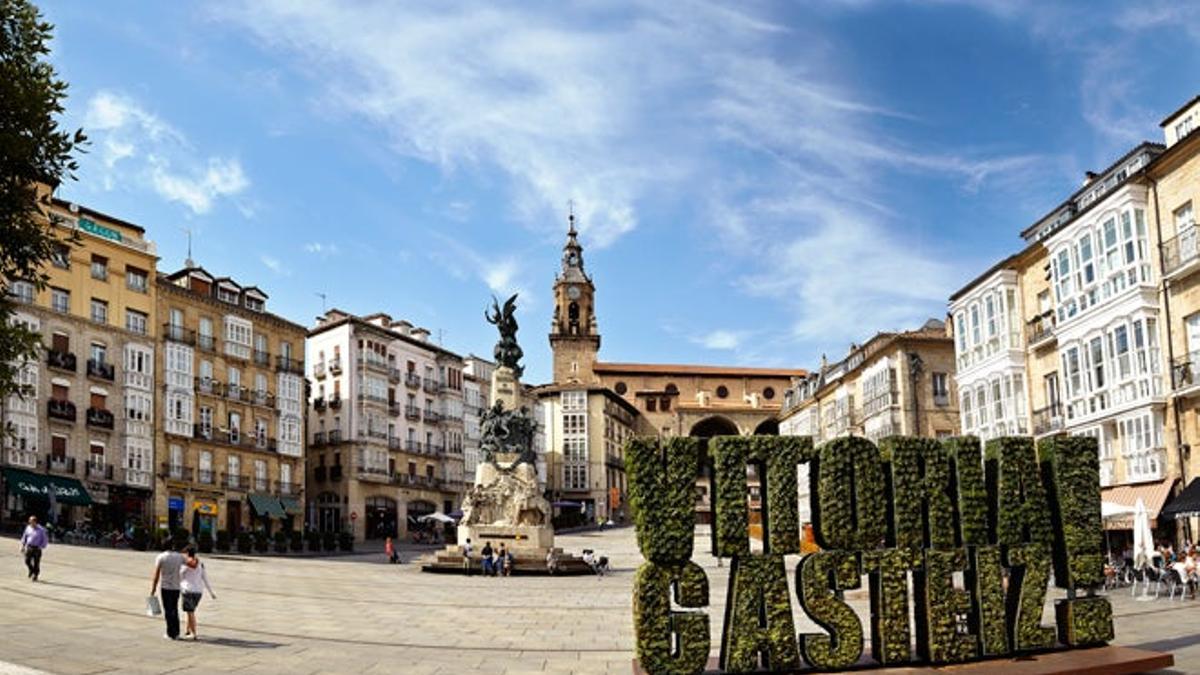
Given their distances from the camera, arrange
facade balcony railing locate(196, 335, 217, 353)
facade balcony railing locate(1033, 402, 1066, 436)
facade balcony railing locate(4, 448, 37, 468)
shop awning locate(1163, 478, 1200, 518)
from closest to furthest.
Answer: shop awning locate(1163, 478, 1200, 518) < facade balcony railing locate(1033, 402, 1066, 436) < facade balcony railing locate(4, 448, 37, 468) < facade balcony railing locate(196, 335, 217, 353)

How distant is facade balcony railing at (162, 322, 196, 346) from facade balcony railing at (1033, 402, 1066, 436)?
161 feet

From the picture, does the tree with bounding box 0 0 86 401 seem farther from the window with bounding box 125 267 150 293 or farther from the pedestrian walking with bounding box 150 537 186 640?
the window with bounding box 125 267 150 293

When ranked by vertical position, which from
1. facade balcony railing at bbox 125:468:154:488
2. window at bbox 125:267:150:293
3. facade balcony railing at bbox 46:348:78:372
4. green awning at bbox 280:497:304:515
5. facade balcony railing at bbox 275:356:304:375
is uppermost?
window at bbox 125:267:150:293

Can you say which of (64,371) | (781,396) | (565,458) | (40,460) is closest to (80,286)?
(64,371)

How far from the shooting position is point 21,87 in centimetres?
1667

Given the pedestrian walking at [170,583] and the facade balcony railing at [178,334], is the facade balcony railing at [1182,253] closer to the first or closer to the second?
the pedestrian walking at [170,583]

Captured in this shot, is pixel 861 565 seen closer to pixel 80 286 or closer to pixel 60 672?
pixel 60 672

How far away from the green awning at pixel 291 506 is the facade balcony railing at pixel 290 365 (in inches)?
354

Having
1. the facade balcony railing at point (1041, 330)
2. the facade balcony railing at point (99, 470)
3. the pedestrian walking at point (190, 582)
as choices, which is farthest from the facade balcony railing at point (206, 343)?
the pedestrian walking at point (190, 582)

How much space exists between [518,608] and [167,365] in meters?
45.0

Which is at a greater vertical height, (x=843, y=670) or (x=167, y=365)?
(x=167, y=365)

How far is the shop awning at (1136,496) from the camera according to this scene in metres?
35.5

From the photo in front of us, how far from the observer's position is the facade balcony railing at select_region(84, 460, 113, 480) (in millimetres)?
58281

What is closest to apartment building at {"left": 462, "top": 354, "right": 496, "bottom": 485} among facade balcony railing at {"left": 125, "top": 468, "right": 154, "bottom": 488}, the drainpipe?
facade balcony railing at {"left": 125, "top": 468, "right": 154, "bottom": 488}
